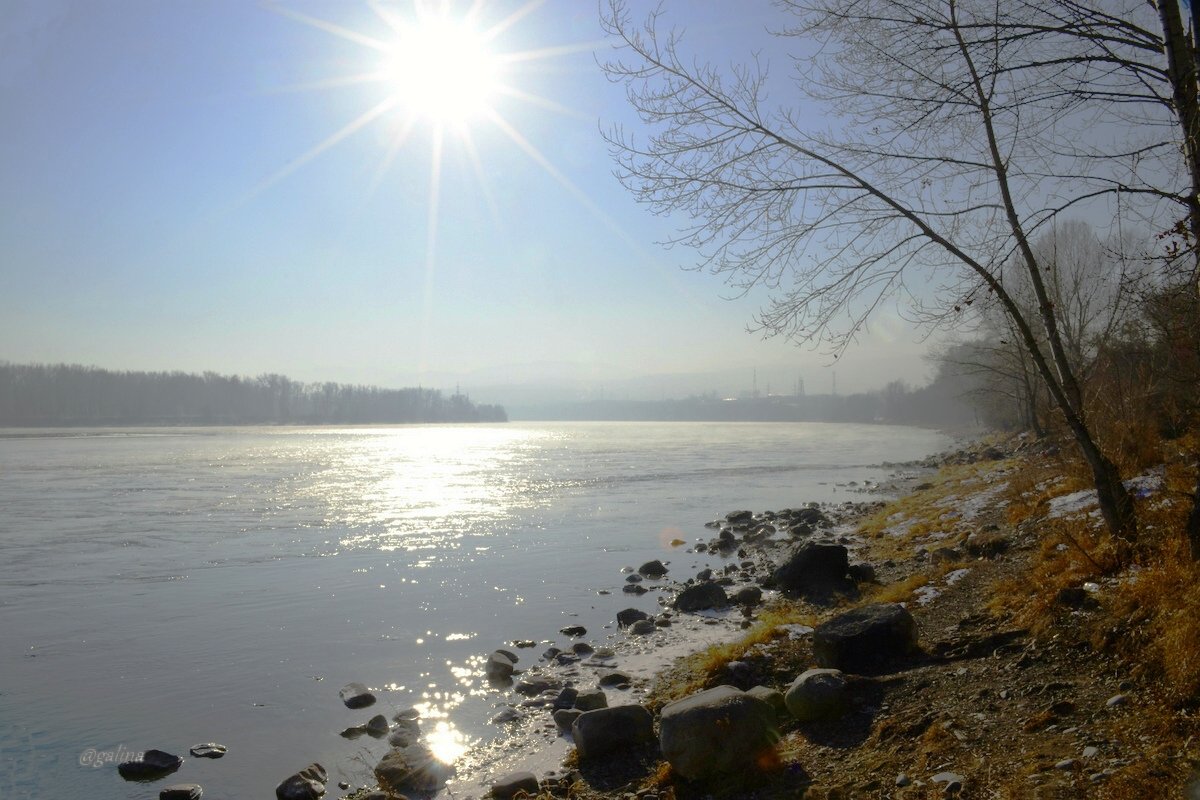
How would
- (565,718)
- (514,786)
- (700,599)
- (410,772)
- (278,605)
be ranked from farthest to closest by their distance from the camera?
(278,605) → (700,599) → (565,718) → (410,772) → (514,786)

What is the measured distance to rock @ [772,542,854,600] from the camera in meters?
13.5

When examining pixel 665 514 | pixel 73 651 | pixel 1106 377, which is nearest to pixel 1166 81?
pixel 1106 377

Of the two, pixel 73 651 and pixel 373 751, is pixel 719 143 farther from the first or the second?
pixel 73 651

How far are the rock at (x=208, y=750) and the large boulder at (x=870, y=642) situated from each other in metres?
6.51

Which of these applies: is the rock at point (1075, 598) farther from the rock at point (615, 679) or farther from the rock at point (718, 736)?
the rock at point (615, 679)

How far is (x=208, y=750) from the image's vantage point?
8289 millimetres

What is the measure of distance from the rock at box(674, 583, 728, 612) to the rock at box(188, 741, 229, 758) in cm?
780

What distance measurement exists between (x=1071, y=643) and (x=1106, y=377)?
13586 mm

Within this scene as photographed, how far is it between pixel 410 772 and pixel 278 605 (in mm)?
8224

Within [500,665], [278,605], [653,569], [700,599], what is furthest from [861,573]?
[278,605]

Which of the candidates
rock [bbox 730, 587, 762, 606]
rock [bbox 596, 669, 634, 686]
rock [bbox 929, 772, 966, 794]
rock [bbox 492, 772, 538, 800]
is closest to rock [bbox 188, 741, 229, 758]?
rock [bbox 492, 772, 538, 800]

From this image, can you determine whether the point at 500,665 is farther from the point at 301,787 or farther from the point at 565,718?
the point at 301,787

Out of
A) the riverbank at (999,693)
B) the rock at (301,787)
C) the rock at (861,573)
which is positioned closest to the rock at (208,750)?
the rock at (301,787)

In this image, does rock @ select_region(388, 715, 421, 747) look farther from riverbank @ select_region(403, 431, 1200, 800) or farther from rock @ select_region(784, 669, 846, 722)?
rock @ select_region(784, 669, 846, 722)
